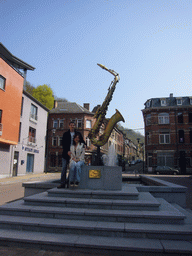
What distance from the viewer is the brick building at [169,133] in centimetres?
3641

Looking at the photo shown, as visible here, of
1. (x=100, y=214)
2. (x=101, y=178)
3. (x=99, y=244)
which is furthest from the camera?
(x=101, y=178)

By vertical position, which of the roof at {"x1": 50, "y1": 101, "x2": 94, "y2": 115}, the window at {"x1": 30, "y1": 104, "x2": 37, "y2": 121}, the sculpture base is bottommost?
the sculpture base

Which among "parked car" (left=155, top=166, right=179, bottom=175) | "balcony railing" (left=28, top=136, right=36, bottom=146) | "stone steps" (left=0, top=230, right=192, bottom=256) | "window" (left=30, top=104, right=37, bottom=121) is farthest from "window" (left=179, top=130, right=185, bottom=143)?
"stone steps" (left=0, top=230, right=192, bottom=256)

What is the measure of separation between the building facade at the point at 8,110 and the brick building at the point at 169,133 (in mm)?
24648

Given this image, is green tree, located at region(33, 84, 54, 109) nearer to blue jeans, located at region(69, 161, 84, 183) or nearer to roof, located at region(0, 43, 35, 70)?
roof, located at region(0, 43, 35, 70)

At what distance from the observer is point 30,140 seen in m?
28.6

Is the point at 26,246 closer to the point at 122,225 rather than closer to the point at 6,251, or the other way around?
the point at 6,251

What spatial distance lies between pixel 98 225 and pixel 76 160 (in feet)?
8.15

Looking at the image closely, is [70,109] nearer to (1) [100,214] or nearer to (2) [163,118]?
(2) [163,118]

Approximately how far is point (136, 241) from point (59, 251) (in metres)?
1.49

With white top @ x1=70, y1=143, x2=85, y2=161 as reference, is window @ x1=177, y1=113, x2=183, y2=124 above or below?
above

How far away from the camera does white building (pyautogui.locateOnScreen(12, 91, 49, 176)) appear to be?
24.7 metres

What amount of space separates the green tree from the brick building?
22731 millimetres

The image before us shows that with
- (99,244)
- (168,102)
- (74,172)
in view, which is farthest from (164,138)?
(99,244)
